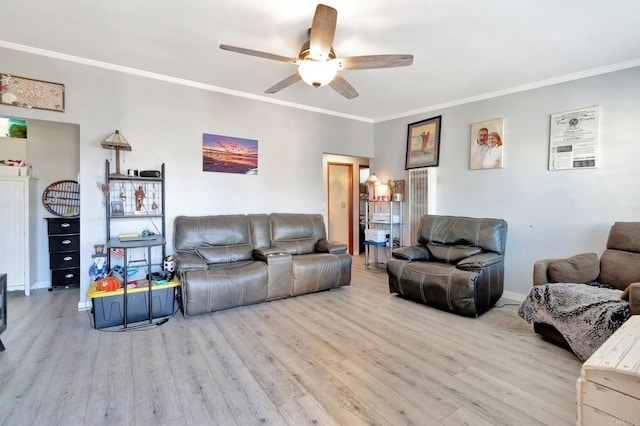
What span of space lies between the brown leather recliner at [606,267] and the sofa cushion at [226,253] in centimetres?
315

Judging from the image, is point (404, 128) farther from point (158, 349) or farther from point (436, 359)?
point (158, 349)

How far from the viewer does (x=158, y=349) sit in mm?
2420

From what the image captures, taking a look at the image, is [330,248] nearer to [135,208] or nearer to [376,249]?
[376,249]

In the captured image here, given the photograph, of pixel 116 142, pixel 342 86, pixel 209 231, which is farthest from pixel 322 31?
pixel 209 231

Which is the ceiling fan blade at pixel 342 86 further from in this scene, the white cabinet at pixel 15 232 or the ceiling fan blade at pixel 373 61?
the white cabinet at pixel 15 232

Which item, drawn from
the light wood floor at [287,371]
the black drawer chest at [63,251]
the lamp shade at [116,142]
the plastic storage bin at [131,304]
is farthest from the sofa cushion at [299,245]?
the black drawer chest at [63,251]

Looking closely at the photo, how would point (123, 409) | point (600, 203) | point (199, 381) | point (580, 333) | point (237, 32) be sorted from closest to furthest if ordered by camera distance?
point (123, 409) → point (199, 381) → point (580, 333) → point (237, 32) → point (600, 203)

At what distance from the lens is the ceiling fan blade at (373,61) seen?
2.23m

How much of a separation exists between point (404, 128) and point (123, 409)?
4965 millimetres

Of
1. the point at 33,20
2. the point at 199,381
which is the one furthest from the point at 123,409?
the point at 33,20

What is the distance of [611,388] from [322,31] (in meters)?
2.37

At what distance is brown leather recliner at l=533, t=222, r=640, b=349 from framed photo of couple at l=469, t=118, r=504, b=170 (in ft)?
4.75

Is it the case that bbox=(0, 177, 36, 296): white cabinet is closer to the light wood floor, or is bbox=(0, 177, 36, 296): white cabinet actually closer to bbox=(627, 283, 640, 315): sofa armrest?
the light wood floor

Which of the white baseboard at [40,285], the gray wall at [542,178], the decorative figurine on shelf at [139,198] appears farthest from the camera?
the white baseboard at [40,285]
